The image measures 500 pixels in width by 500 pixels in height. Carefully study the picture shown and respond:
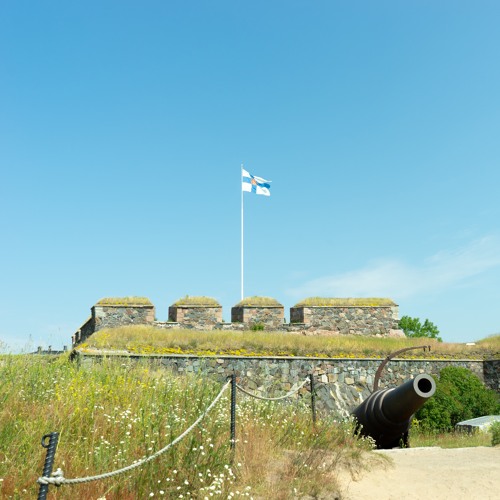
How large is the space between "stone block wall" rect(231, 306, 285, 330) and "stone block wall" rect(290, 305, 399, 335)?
3.61 feet

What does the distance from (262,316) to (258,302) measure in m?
0.58

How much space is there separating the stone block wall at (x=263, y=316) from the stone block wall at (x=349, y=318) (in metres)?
1.10

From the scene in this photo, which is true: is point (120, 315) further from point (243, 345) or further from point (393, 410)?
point (393, 410)

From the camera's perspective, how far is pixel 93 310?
69.6 feet

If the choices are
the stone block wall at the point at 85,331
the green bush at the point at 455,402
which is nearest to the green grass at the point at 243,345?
the green bush at the point at 455,402

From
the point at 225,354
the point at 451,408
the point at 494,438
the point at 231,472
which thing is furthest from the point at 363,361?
the point at 231,472

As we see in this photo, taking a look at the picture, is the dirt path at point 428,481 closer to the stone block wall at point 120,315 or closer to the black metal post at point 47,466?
the black metal post at point 47,466

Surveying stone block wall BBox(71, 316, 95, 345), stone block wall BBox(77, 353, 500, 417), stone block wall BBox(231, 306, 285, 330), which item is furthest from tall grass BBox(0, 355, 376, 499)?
stone block wall BBox(71, 316, 95, 345)

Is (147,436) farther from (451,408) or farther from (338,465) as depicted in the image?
(451,408)

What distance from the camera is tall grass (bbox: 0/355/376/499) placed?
16.0 feet

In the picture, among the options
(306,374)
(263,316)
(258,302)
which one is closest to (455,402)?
(306,374)

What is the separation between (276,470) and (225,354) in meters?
9.72

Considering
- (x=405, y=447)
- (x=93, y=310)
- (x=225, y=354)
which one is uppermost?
(x=93, y=310)

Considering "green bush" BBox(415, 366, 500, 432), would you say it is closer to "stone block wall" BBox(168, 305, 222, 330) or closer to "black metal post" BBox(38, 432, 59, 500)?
"stone block wall" BBox(168, 305, 222, 330)
